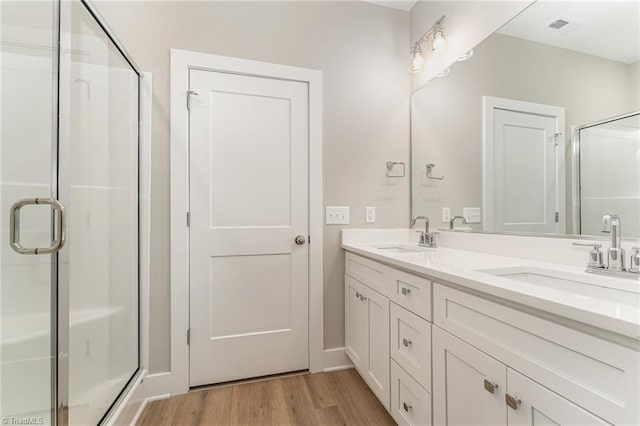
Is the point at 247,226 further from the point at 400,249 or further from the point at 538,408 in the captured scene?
the point at 538,408

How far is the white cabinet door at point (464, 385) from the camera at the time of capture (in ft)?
2.72

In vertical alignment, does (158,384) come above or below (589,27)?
below

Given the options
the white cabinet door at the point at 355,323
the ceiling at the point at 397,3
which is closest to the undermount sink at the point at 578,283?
the white cabinet door at the point at 355,323

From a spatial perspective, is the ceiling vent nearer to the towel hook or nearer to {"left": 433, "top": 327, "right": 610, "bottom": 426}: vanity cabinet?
the towel hook

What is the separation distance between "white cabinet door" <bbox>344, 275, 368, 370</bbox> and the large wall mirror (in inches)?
29.9

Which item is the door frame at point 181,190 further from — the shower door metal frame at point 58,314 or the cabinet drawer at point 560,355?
the cabinet drawer at point 560,355

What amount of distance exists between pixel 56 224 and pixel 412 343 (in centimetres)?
145

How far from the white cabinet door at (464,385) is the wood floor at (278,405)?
59 centimetres

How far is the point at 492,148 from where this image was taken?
60.7 inches

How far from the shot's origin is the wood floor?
1.48m

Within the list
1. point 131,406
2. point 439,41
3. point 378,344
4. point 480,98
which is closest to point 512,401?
point 378,344

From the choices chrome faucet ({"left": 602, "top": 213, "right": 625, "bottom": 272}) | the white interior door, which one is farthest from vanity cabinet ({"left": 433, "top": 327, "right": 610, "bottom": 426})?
the white interior door

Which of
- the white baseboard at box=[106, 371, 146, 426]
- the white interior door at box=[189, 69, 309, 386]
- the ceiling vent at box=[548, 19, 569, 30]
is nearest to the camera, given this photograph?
the ceiling vent at box=[548, 19, 569, 30]

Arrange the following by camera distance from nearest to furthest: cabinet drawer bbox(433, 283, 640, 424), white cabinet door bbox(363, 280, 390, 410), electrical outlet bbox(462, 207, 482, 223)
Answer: cabinet drawer bbox(433, 283, 640, 424)
white cabinet door bbox(363, 280, 390, 410)
electrical outlet bbox(462, 207, 482, 223)
